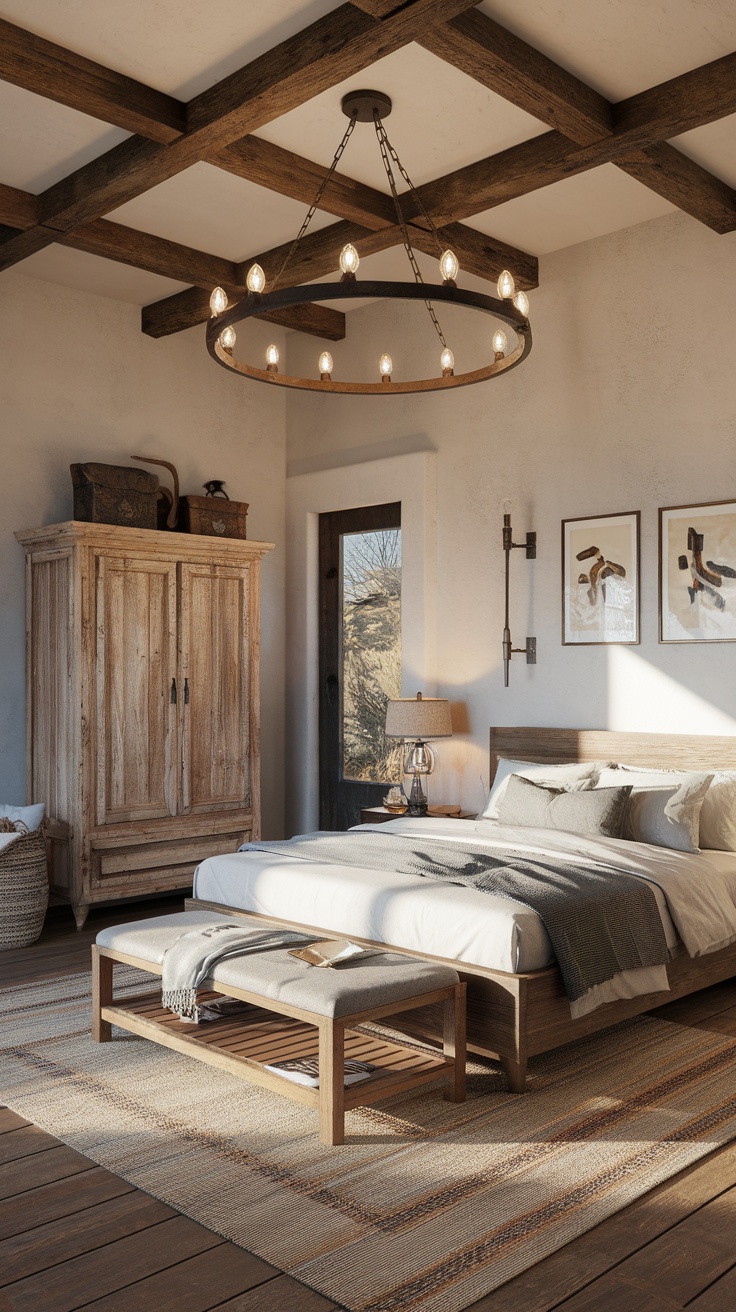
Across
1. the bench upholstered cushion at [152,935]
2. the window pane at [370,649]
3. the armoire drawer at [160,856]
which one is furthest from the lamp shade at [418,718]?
the bench upholstered cushion at [152,935]

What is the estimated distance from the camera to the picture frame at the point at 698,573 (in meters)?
4.61

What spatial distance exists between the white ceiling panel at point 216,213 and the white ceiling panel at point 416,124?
0.44 metres

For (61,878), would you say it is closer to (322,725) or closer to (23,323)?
(322,725)

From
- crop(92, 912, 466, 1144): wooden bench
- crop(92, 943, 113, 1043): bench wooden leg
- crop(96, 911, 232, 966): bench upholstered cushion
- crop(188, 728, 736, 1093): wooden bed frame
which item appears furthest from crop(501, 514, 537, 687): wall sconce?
crop(92, 943, 113, 1043): bench wooden leg

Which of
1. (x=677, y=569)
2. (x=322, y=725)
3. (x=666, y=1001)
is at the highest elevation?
(x=677, y=569)

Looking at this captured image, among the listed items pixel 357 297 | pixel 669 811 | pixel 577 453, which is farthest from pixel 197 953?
pixel 577 453

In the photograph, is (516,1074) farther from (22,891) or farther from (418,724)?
(22,891)

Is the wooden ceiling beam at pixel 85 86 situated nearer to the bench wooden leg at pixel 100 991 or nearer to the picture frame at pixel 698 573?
the picture frame at pixel 698 573

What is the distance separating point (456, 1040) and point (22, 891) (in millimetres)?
2544

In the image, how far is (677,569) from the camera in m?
4.78

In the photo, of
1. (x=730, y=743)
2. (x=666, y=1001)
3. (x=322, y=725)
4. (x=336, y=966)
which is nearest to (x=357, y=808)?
(x=322, y=725)

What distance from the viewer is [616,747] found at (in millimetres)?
4926

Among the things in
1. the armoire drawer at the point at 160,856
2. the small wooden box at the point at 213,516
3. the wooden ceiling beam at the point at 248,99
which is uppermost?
the wooden ceiling beam at the point at 248,99

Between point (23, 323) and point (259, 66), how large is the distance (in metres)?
2.48
